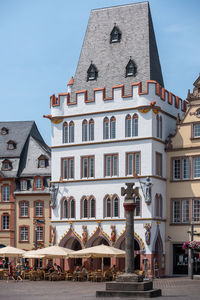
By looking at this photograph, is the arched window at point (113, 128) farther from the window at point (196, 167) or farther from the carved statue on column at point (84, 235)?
the carved statue on column at point (84, 235)

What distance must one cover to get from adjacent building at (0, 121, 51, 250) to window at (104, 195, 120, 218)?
14748 mm

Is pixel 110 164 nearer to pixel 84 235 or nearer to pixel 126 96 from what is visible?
pixel 126 96

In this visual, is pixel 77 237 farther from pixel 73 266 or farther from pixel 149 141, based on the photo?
pixel 149 141

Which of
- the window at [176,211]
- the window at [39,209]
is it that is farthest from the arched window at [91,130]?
the window at [39,209]

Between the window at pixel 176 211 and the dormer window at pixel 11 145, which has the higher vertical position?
the dormer window at pixel 11 145

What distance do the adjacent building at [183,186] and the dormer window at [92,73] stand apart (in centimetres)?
1016

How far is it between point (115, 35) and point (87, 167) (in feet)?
48.1

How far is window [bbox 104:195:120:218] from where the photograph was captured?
214 ft

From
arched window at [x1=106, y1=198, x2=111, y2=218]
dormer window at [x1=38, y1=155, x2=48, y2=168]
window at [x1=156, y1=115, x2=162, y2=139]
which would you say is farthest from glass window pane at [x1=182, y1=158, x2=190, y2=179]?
dormer window at [x1=38, y1=155, x2=48, y2=168]

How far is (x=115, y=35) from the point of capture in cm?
7100

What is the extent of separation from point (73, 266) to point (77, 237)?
326 cm

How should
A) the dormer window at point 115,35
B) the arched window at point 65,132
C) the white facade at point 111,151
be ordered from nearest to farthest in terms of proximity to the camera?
the white facade at point 111,151 → the arched window at point 65,132 → the dormer window at point 115,35

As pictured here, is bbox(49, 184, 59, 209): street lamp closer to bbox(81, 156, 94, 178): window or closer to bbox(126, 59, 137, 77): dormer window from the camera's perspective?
bbox(81, 156, 94, 178): window

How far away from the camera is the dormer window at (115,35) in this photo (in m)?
70.7
